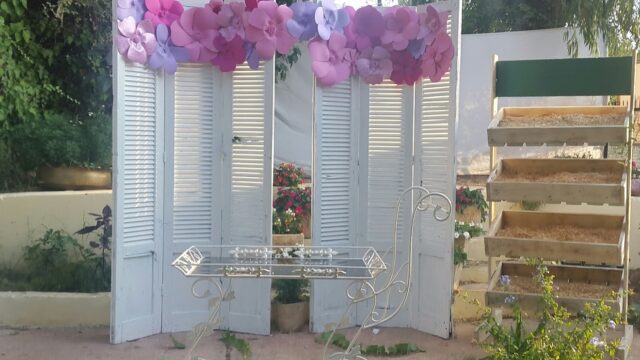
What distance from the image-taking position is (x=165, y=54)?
17.5ft

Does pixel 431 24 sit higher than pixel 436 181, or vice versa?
pixel 431 24

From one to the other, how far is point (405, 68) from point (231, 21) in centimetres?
133

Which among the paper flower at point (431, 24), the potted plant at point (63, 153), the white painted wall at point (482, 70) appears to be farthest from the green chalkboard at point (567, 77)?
the potted plant at point (63, 153)

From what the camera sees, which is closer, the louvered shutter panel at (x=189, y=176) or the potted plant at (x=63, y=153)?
the louvered shutter panel at (x=189, y=176)

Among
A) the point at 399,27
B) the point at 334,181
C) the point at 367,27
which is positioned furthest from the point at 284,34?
the point at 334,181

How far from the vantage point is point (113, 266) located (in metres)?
5.23

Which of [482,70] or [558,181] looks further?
[482,70]

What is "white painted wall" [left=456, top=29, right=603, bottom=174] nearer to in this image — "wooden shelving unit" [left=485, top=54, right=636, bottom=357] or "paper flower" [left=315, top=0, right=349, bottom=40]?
"wooden shelving unit" [left=485, top=54, right=636, bottom=357]

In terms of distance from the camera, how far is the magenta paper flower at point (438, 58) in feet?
17.5

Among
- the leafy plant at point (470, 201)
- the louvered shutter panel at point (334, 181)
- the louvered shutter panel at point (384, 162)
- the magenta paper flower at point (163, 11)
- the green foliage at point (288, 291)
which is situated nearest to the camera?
the magenta paper flower at point (163, 11)

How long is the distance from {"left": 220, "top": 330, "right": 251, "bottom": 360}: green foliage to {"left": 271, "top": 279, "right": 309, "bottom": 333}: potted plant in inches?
15.3

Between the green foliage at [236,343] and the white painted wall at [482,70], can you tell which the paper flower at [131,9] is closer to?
the green foliage at [236,343]

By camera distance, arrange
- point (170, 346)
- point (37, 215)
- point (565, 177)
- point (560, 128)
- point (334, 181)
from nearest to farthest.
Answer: point (560, 128)
point (565, 177)
point (170, 346)
point (334, 181)
point (37, 215)

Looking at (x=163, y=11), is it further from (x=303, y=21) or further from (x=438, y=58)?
(x=438, y=58)
